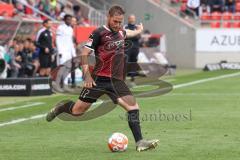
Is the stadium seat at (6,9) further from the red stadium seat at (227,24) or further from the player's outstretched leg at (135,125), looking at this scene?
the player's outstretched leg at (135,125)

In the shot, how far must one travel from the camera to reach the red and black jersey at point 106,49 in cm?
1038

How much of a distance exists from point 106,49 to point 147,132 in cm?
208

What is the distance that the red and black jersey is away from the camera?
1038 cm

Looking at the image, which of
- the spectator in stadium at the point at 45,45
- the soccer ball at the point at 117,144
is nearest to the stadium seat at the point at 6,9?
the spectator in stadium at the point at 45,45

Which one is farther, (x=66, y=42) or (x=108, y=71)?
(x=66, y=42)

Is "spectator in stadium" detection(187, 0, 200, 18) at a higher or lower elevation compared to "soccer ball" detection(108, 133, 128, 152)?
higher

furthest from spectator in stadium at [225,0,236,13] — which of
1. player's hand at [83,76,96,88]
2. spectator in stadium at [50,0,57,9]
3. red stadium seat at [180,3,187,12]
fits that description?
player's hand at [83,76,96,88]

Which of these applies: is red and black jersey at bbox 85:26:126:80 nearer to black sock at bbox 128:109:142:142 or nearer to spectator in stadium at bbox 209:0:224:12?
black sock at bbox 128:109:142:142

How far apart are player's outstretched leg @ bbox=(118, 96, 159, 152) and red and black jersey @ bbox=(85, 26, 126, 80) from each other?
15.3 inches

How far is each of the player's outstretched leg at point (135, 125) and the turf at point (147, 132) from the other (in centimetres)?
10

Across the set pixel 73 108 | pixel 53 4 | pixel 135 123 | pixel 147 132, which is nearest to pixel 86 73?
pixel 73 108

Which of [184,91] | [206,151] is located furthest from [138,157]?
[184,91]

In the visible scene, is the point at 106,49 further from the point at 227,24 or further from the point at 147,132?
the point at 227,24

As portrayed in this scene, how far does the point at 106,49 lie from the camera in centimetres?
1045
